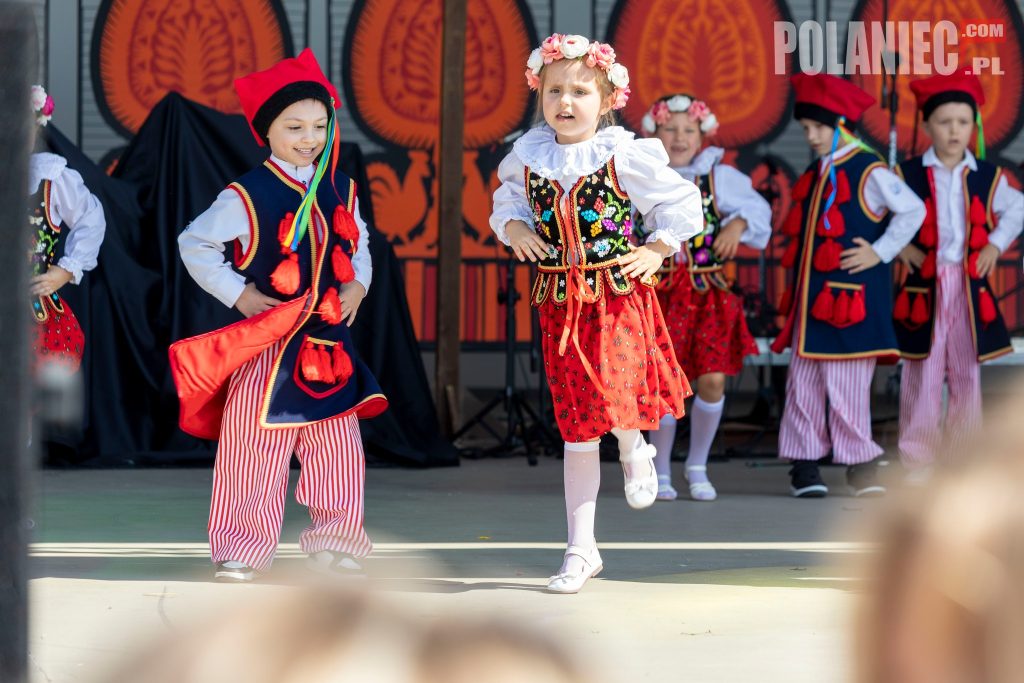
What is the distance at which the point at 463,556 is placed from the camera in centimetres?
442

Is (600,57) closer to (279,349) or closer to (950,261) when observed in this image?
(279,349)

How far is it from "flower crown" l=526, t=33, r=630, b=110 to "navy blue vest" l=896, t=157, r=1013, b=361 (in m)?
2.42

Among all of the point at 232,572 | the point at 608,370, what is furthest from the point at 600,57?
the point at 232,572

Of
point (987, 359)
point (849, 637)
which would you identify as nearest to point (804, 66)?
point (987, 359)

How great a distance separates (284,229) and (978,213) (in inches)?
122

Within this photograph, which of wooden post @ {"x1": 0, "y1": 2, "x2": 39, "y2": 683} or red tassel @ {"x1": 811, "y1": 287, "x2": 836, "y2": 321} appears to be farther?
red tassel @ {"x1": 811, "y1": 287, "x2": 836, "y2": 321}

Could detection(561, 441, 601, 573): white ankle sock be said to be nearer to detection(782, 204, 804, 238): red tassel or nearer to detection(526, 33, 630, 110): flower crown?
detection(526, 33, 630, 110): flower crown

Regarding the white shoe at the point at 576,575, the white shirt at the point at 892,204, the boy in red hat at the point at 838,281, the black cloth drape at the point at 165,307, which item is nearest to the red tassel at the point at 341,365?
the white shoe at the point at 576,575

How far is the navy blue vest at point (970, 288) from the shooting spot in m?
Result: 6.10

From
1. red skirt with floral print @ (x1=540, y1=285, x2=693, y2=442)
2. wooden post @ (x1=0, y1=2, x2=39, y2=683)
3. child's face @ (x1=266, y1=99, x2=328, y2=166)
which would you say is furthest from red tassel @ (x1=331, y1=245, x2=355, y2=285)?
wooden post @ (x1=0, y1=2, x2=39, y2=683)

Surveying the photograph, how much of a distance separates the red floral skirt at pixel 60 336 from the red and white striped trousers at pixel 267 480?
5.22 feet

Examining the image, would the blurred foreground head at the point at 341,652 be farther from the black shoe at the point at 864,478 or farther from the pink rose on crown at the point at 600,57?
the black shoe at the point at 864,478

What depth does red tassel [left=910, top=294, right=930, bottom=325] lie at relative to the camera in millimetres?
6152

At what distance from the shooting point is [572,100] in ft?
13.0
